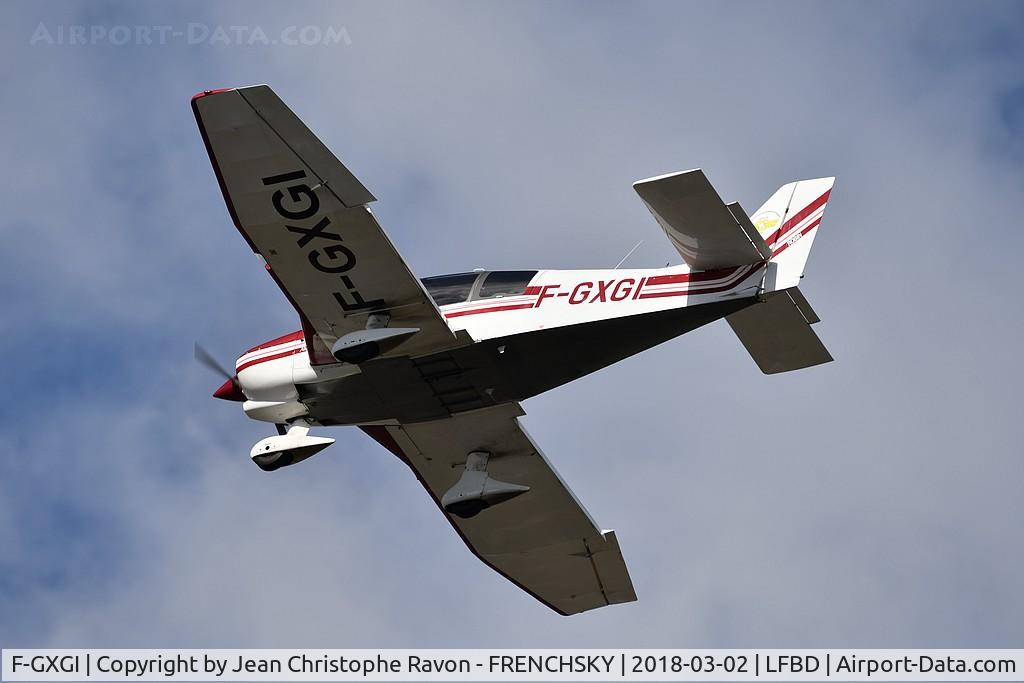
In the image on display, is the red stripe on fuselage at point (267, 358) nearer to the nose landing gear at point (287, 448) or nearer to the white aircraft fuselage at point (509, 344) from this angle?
the white aircraft fuselage at point (509, 344)

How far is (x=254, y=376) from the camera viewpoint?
20500 millimetres

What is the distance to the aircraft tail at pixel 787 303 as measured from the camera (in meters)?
18.8

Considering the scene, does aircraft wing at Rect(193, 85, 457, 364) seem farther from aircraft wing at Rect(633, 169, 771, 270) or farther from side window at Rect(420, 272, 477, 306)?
aircraft wing at Rect(633, 169, 771, 270)

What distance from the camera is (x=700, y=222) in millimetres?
17984

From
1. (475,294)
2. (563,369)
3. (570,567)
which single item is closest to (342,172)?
(475,294)

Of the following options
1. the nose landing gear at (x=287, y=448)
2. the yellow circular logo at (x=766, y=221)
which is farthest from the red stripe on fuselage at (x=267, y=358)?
the yellow circular logo at (x=766, y=221)

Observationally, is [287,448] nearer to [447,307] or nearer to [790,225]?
[447,307]

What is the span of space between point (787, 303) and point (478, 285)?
3909mm

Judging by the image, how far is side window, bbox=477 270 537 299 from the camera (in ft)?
63.7

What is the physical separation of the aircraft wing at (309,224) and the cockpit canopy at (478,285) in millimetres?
688

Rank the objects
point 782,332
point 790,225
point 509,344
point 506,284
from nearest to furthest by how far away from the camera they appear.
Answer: point 790,225 < point 509,344 < point 506,284 < point 782,332

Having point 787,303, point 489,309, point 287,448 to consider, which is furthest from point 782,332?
point 287,448

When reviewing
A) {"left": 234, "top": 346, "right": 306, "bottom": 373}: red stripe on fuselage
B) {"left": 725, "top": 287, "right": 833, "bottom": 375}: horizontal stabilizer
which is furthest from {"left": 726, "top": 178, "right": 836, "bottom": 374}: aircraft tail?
{"left": 234, "top": 346, "right": 306, "bottom": 373}: red stripe on fuselage

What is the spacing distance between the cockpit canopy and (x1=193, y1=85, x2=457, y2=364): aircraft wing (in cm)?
69
